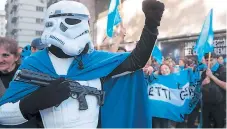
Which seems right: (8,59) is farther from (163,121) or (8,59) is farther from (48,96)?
(163,121)

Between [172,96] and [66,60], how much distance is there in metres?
4.18

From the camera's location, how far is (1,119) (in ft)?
7.29

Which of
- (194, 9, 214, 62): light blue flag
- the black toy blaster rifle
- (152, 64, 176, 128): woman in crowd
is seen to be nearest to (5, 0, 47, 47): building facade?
(152, 64, 176, 128): woman in crowd

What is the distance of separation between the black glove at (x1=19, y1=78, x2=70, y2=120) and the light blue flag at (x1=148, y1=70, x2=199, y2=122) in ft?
13.4

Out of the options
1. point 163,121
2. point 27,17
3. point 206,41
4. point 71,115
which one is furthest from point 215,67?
point 27,17

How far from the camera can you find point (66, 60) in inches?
88.6

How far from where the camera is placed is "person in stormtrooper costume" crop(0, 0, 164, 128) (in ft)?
6.76

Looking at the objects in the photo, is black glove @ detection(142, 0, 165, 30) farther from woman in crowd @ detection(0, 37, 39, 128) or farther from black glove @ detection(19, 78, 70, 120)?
woman in crowd @ detection(0, 37, 39, 128)

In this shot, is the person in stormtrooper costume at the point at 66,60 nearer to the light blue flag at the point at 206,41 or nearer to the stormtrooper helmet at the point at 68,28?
the stormtrooper helmet at the point at 68,28

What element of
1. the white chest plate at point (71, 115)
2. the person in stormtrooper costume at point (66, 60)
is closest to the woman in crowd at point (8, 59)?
the person in stormtrooper costume at point (66, 60)

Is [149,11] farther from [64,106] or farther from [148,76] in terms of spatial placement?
[148,76]

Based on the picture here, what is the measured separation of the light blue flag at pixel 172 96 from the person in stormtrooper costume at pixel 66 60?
387 centimetres

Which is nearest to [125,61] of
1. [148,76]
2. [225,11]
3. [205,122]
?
[148,76]

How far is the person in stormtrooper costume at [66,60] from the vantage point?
6.76 ft
